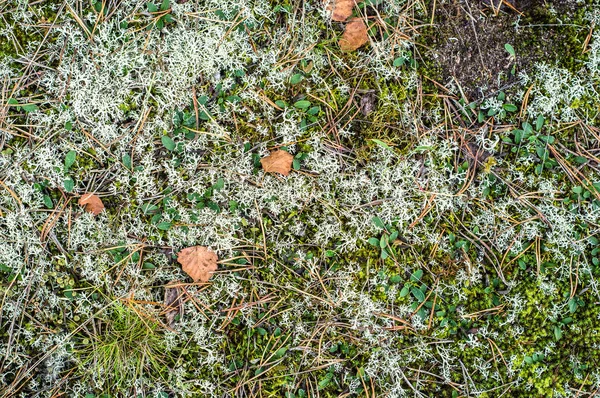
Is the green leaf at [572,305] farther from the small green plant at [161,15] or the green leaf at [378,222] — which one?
the small green plant at [161,15]

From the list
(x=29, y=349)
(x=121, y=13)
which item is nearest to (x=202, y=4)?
(x=121, y=13)

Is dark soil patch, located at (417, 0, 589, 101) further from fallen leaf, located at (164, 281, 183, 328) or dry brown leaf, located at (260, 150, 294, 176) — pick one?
fallen leaf, located at (164, 281, 183, 328)

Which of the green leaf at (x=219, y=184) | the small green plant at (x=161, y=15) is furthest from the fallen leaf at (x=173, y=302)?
the small green plant at (x=161, y=15)

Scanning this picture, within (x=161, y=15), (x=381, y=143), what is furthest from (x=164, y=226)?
(x=381, y=143)

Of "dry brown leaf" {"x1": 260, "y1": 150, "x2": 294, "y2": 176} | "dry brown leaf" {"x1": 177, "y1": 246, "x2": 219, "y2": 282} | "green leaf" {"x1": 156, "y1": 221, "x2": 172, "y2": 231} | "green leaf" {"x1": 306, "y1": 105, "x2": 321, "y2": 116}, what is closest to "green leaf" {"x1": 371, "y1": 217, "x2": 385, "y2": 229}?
"dry brown leaf" {"x1": 260, "y1": 150, "x2": 294, "y2": 176}

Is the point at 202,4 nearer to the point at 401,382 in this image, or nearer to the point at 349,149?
the point at 349,149

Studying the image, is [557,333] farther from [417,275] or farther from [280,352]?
[280,352]
